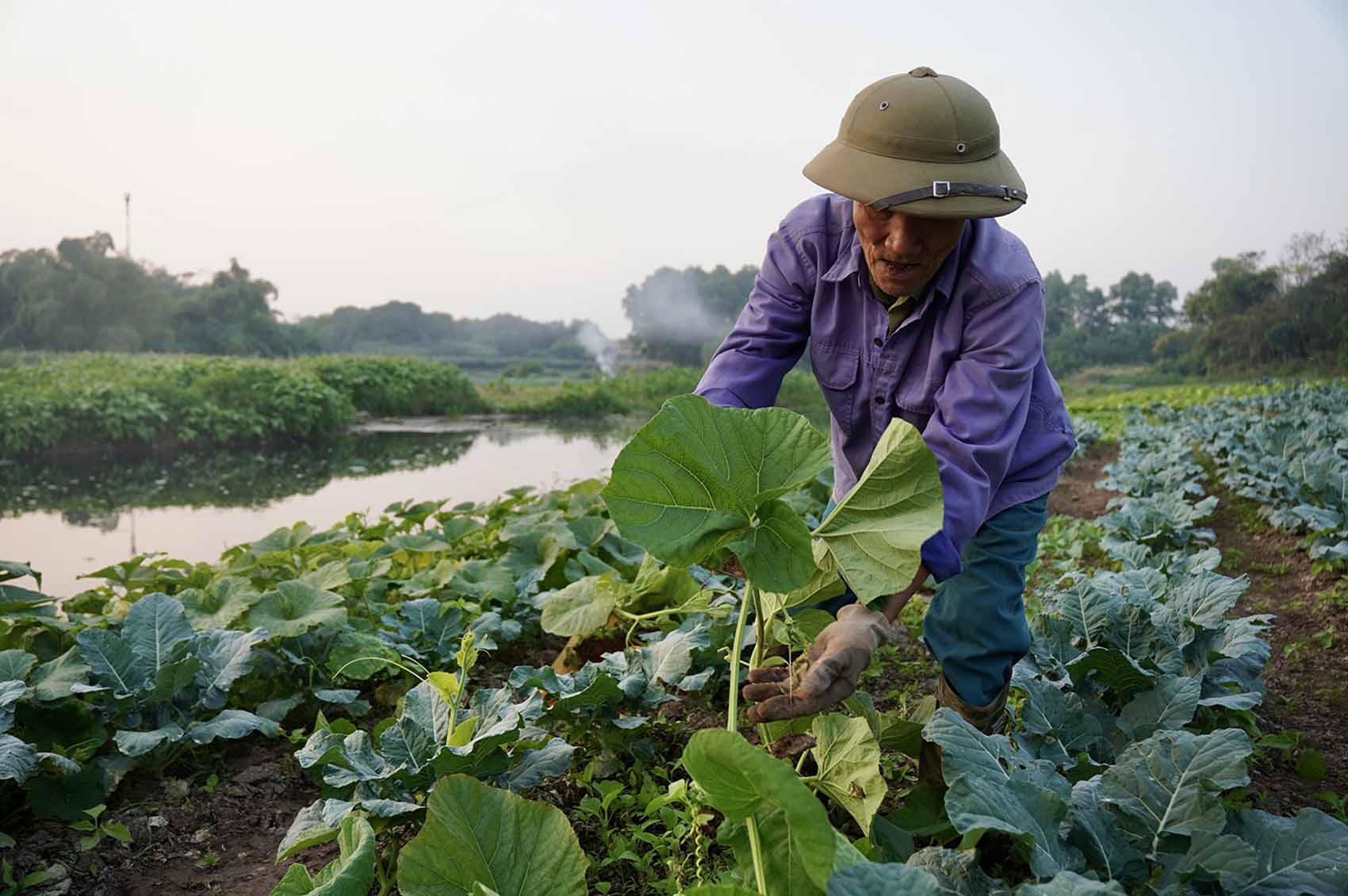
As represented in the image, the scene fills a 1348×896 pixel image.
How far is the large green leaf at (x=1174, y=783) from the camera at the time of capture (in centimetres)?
115

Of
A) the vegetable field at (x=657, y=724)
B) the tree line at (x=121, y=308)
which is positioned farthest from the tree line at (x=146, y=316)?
the vegetable field at (x=657, y=724)

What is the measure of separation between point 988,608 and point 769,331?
70cm

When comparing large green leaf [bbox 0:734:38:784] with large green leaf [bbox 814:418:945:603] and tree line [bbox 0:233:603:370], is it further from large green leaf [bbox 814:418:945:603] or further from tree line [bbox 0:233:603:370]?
tree line [bbox 0:233:603:370]

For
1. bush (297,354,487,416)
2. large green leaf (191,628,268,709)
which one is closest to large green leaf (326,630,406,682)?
large green leaf (191,628,268,709)

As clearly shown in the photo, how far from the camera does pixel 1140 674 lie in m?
1.77

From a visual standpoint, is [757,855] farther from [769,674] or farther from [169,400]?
[169,400]

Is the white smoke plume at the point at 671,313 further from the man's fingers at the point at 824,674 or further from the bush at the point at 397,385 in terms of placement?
the man's fingers at the point at 824,674

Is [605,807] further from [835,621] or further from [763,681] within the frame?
[835,621]

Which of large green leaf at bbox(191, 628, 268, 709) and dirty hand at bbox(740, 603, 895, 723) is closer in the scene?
dirty hand at bbox(740, 603, 895, 723)

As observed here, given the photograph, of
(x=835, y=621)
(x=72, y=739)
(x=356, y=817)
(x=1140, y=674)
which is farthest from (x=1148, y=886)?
(x=72, y=739)

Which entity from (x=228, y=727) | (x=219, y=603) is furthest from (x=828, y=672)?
(x=219, y=603)

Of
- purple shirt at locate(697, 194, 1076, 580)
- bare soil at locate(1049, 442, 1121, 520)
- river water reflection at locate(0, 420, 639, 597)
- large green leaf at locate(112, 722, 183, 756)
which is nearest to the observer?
purple shirt at locate(697, 194, 1076, 580)

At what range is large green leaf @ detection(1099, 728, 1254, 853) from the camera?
1150 mm

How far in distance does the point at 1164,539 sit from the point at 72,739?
369cm
